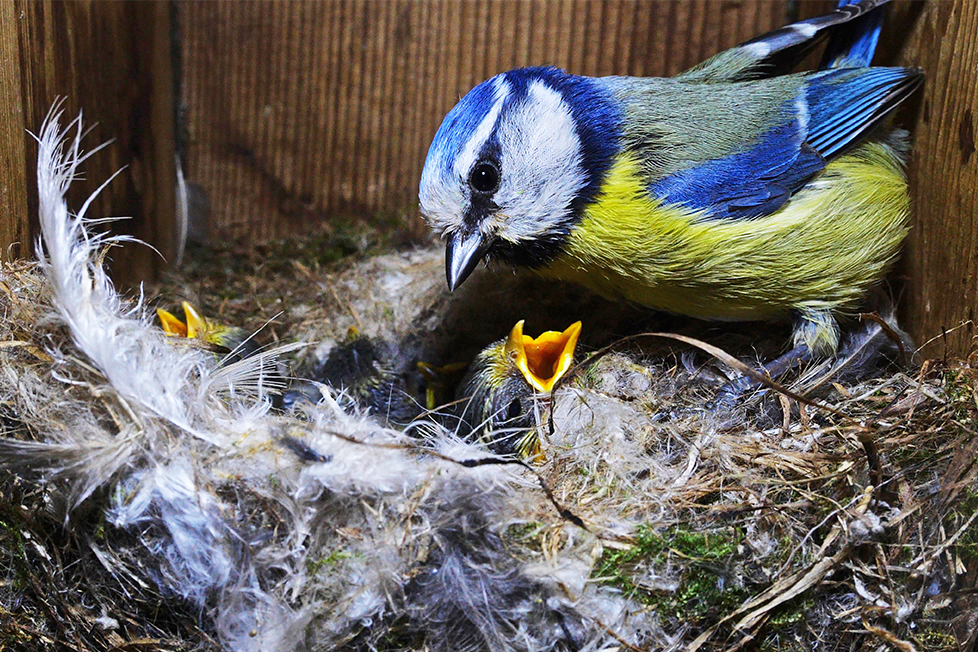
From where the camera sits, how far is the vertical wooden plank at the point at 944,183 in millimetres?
1208

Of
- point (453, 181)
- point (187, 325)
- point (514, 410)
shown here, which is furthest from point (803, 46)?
point (187, 325)

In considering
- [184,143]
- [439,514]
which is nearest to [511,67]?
[184,143]

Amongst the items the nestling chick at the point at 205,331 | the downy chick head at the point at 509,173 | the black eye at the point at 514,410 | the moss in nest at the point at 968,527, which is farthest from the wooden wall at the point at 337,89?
the black eye at the point at 514,410

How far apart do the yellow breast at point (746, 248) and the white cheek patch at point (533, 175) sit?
0.05 metres

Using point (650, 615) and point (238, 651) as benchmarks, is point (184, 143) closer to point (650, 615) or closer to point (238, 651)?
point (238, 651)

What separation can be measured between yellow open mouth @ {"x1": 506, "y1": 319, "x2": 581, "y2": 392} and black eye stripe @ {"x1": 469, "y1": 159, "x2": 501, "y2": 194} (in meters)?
0.27

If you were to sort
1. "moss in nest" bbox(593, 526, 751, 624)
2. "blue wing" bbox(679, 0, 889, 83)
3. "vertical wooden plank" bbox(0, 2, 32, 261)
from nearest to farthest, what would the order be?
"moss in nest" bbox(593, 526, 751, 624), "vertical wooden plank" bbox(0, 2, 32, 261), "blue wing" bbox(679, 0, 889, 83)

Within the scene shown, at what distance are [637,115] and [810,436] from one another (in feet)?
2.07

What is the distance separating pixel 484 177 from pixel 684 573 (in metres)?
0.70

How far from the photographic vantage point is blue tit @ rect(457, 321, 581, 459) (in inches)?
50.9

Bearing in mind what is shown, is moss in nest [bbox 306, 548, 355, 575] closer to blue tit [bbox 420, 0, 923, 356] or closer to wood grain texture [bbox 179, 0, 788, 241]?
blue tit [bbox 420, 0, 923, 356]

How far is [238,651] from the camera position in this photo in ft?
3.07

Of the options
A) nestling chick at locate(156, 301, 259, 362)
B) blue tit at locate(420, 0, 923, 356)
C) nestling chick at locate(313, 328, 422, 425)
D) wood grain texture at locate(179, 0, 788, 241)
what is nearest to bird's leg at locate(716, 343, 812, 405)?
blue tit at locate(420, 0, 923, 356)

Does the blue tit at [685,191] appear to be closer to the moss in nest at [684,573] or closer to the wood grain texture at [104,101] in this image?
the moss in nest at [684,573]
